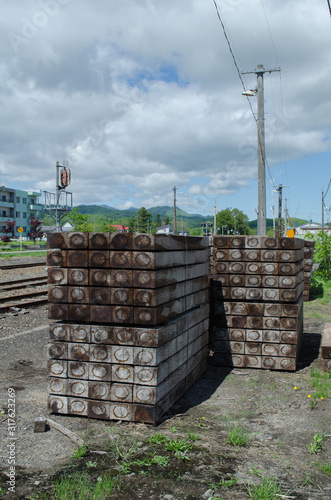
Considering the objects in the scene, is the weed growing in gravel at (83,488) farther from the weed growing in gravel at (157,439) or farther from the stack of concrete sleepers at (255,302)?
the stack of concrete sleepers at (255,302)

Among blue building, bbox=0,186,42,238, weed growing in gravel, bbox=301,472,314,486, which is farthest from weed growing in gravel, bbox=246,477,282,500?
blue building, bbox=0,186,42,238

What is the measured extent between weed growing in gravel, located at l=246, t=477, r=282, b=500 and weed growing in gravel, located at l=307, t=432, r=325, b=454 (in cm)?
78

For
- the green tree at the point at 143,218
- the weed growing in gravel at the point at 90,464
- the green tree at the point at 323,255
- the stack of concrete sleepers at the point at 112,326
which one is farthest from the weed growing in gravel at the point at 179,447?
the green tree at the point at 143,218

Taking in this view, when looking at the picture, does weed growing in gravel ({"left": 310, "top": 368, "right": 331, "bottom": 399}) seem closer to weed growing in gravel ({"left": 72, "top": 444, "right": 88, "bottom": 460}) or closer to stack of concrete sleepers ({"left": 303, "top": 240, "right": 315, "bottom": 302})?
weed growing in gravel ({"left": 72, "top": 444, "right": 88, "bottom": 460})

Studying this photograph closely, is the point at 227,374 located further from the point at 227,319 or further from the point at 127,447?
the point at 127,447

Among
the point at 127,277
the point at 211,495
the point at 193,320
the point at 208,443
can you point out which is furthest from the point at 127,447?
the point at 193,320

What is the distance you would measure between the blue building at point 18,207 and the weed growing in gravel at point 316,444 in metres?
95.5

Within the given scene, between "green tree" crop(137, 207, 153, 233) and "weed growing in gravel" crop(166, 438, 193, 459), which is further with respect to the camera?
"green tree" crop(137, 207, 153, 233)

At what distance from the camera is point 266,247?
7000 millimetres

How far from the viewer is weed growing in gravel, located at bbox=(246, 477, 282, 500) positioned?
10.7 ft

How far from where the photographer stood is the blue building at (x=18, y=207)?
98125 millimetres

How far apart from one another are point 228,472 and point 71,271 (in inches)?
101

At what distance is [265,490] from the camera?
331 centimetres

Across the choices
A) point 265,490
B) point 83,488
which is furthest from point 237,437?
point 83,488
